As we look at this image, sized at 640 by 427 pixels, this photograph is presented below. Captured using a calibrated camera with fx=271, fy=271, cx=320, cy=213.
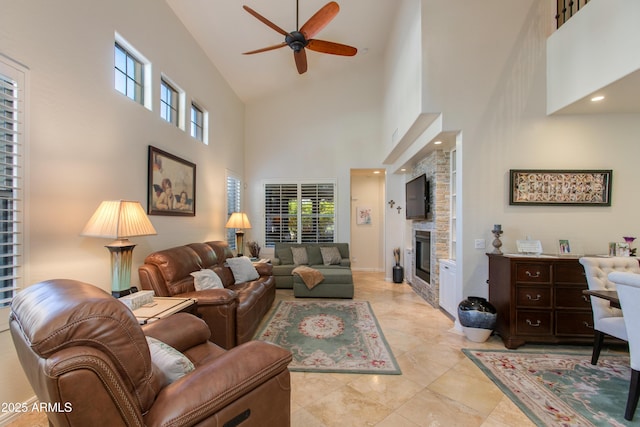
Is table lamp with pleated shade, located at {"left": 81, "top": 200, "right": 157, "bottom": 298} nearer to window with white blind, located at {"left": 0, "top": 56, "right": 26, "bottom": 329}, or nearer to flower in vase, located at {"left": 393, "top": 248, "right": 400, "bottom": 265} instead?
window with white blind, located at {"left": 0, "top": 56, "right": 26, "bottom": 329}

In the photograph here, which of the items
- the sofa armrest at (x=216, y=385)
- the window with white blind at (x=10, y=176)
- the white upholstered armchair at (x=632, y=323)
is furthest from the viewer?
the white upholstered armchair at (x=632, y=323)

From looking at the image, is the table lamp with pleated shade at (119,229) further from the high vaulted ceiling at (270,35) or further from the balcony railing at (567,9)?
the balcony railing at (567,9)

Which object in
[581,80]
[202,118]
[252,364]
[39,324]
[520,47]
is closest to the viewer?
[39,324]

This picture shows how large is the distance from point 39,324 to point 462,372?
288cm

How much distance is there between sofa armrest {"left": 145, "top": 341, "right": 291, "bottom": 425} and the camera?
0.99 metres

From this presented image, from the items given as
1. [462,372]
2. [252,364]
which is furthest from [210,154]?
[462,372]

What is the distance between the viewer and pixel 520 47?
3.23 meters

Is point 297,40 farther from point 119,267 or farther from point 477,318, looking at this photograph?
point 477,318

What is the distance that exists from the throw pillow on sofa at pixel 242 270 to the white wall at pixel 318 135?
7.93ft

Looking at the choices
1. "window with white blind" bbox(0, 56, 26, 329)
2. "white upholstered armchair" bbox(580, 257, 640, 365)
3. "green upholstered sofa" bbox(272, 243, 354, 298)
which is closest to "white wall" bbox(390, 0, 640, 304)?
"white upholstered armchair" bbox(580, 257, 640, 365)

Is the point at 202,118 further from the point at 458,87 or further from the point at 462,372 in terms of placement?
the point at 462,372

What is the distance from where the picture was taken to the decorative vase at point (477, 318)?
2.99 metres

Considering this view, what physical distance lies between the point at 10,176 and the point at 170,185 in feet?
5.74

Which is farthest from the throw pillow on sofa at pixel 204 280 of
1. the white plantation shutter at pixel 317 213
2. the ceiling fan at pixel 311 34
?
the white plantation shutter at pixel 317 213
